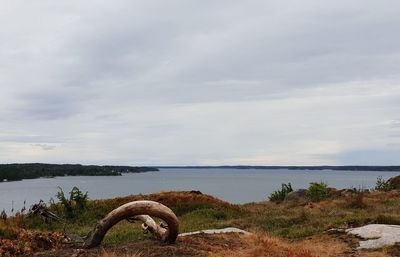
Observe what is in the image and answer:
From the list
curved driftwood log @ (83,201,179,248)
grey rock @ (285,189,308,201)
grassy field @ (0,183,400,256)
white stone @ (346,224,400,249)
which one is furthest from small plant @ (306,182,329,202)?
curved driftwood log @ (83,201,179,248)

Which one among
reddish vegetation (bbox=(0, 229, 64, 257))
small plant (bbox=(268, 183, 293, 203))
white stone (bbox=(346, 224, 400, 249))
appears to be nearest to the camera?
reddish vegetation (bbox=(0, 229, 64, 257))

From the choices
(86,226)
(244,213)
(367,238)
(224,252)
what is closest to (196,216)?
(244,213)

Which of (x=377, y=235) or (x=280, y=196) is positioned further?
(x=280, y=196)

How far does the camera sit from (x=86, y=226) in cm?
1884

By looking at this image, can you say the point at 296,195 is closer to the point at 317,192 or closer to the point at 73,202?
the point at 317,192

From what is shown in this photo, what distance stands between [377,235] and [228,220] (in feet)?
25.2

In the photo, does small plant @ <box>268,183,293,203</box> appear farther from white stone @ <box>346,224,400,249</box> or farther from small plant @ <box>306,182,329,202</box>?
white stone @ <box>346,224,400,249</box>

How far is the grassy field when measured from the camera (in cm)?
1261

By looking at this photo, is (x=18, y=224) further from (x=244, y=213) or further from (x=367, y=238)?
(x=367, y=238)

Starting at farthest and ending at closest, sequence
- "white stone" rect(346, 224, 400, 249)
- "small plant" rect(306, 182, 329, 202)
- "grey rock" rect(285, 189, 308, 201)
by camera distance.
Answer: "grey rock" rect(285, 189, 308, 201) < "small plant" rect(306, 182, 329, 202) < "white stone" rect(346, 224, 400, 249)

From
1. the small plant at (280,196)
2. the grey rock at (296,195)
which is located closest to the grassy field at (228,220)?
the grey rock at (296,195)

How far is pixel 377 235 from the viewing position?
1207 centimetres

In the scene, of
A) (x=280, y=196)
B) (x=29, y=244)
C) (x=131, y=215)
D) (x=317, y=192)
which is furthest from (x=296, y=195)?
(x=29, y=244)

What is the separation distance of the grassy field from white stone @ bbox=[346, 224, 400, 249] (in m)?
0.54
